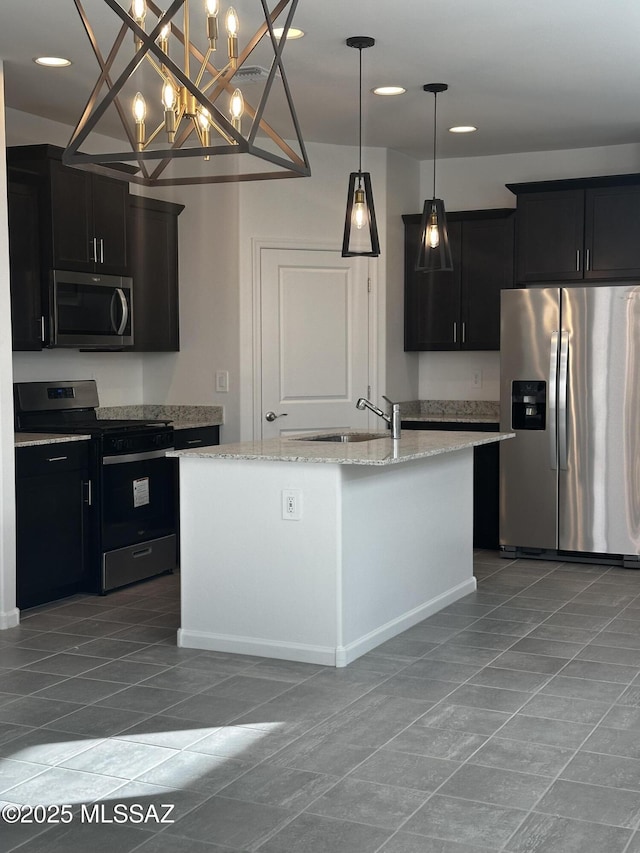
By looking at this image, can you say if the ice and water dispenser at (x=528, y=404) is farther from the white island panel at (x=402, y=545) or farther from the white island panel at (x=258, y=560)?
the white island panel at (x=258, y=560)

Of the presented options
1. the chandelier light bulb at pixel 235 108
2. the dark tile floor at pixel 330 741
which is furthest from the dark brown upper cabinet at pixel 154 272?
the chandelier light bulb at pixel 235 108

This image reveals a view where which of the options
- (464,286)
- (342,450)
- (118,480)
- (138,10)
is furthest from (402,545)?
(464,286)

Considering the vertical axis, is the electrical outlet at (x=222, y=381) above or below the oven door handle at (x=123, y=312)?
below

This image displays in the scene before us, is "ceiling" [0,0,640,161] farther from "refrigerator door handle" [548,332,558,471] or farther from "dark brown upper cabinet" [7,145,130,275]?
"refrigerator door handle" [548,332,558,471]

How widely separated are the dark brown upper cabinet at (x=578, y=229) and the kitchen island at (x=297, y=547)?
239cm

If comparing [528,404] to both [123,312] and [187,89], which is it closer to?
[123,312]

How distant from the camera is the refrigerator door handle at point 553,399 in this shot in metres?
→ 6.14

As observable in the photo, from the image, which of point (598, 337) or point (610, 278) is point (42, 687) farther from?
point (610, 278)

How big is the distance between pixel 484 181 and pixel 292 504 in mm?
3776

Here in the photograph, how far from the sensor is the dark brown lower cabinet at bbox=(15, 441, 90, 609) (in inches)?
195

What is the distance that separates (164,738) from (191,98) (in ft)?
6.61

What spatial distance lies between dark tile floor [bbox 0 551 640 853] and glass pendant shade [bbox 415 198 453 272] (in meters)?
1.78

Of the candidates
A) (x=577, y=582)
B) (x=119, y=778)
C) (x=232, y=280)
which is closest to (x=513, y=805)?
(x=119, y=778)

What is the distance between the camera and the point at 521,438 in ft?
20.7
